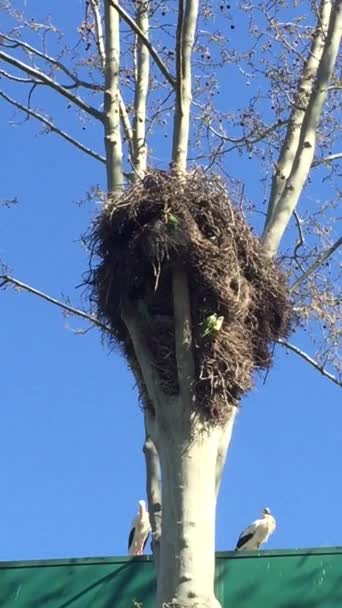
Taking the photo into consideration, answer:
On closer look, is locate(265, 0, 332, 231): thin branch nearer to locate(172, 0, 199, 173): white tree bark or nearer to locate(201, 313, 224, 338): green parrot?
locate(172, 0, 199, 173): white tree bark

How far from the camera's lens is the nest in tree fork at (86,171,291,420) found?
811 cm

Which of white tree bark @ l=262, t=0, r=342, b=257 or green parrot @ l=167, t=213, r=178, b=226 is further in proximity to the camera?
white tree bark @ l=262, t=0, r=342, b=257

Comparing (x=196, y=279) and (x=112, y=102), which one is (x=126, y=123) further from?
(x=196, y=279)

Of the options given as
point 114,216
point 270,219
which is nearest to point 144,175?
point 114,216

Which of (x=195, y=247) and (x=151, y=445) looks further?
(x=151, y=445)

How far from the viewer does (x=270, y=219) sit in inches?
376

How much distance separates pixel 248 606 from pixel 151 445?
146 cm

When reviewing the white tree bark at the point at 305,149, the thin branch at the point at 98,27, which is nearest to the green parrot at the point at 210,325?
the white tree bark at the point at 305,149

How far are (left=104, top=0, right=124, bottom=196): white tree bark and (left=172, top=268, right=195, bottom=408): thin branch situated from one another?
1097 mm

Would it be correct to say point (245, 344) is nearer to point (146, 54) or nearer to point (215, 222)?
point (215, 222)

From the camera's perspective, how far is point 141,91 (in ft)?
36.6

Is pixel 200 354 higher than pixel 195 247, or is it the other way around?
pixel 195 247

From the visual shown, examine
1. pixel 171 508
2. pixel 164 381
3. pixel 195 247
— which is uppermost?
pixel 195 247

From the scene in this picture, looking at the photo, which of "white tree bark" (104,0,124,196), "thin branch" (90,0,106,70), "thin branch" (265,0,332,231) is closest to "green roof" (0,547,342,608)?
"thin branch" (265,0,332,231)
